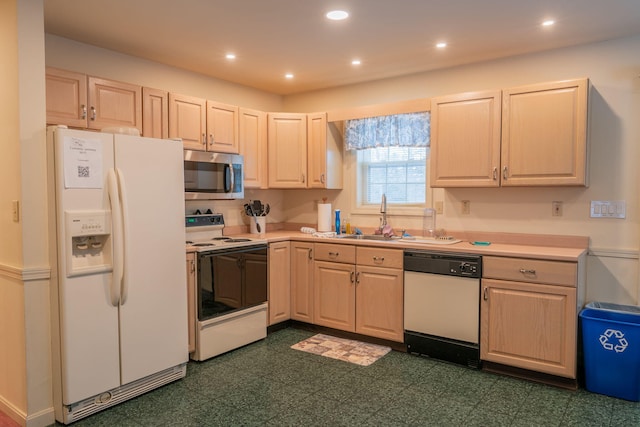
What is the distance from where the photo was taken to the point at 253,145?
170 inches

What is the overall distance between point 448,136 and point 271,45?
159 cm

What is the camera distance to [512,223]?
144 inches

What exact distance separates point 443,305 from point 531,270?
0.69 metres

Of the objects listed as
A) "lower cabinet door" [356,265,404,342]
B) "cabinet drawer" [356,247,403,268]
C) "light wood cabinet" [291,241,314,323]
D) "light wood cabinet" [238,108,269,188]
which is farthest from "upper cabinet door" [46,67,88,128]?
"lower cabinet door" [356,265,404,342]

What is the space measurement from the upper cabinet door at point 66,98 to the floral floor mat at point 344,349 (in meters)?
2.40

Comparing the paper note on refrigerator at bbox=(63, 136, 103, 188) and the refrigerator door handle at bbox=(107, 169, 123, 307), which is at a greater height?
the paper note on refrigerator at bbox=(63, 136, 103, 188)

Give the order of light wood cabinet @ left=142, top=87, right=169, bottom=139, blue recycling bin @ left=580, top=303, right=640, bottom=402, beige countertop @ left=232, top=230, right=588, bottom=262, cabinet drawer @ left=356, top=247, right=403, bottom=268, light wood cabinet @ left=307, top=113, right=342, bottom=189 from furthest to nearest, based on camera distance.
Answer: light wood cabinet @ left=307, top=113, right=342, bottom=189, cabinet drawer @ left=356, top=247, right=403, bottom=268, light wood cabinet @ left=142, top=87, right=169, bottom=139, beige countertop @ left=232, top=230, right=588, bottom=262, blue recycling bin @ left=580, top=303, right=640, bottom=402

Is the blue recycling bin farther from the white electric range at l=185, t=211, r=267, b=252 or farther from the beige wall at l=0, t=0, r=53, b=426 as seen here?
the beige wall at l=0, t=0, r=53, b=426

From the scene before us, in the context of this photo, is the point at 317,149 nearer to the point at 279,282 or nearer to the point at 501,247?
the point at 279,282

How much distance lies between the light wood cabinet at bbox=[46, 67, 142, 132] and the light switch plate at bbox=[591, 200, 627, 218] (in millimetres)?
3510

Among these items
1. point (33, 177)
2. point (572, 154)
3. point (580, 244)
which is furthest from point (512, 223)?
point (33, 177)

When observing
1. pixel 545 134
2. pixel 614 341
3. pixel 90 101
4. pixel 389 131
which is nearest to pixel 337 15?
pixel 389 131

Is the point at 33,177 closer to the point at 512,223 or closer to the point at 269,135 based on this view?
the point at 269,135

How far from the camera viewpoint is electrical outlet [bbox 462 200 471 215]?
3.88 metres
